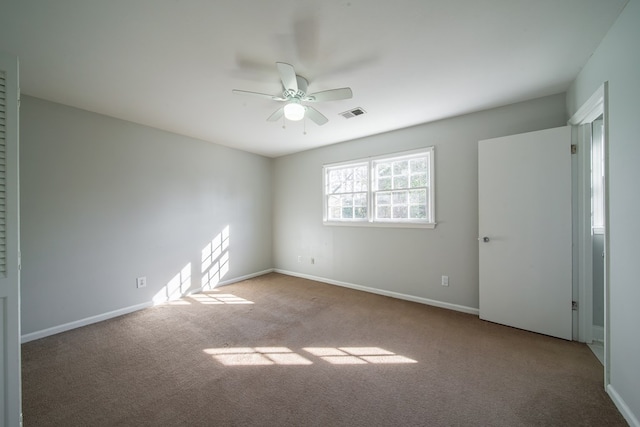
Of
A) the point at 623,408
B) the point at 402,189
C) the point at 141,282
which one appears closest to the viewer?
the point at 623,408

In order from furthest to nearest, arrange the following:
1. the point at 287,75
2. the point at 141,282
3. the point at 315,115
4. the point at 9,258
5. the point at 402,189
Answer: the point at 402,189
the point at 141,282
the point at 315,115
the point at 287,75
the point at 9,258

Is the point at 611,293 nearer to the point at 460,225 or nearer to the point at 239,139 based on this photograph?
the point at 460,225

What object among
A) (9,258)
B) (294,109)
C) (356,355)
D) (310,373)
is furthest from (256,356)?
(294,109)

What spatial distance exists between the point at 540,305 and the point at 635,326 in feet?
3.87

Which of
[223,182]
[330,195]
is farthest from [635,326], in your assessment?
[223,182]

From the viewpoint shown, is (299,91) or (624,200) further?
(299,91)

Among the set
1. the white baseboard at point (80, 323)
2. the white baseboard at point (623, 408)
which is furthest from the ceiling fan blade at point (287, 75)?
the white baseboard at point (80, 323)

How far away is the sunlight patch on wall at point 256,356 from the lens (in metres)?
2.08

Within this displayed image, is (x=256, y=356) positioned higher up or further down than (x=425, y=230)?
further down

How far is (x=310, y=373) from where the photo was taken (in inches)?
76.3

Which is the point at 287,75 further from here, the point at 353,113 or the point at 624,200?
the point at 624,200

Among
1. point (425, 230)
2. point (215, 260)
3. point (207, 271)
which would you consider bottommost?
point (207, 271)

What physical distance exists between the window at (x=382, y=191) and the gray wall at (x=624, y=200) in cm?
173

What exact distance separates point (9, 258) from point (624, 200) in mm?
3683
